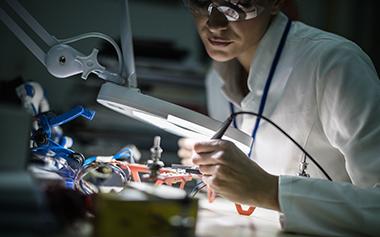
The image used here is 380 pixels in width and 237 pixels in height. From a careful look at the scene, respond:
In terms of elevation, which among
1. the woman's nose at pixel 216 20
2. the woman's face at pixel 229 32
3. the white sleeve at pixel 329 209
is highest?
the woman's nose at pixel 216 20

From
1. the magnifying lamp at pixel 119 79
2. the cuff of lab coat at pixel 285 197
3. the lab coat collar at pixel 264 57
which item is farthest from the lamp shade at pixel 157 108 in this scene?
the lab coat collar at pixel 264 57

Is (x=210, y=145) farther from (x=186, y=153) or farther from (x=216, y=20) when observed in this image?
(x=186, y=153)

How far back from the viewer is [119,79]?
1.30 m

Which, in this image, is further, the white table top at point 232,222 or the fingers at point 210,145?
the fingers at point 210,145

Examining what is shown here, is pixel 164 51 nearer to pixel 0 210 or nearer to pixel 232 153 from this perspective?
pixel 232 153

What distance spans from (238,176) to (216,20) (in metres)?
0.48

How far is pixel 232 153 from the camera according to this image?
1194 mm

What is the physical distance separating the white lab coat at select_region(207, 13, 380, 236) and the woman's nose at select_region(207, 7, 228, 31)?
0.19 meters

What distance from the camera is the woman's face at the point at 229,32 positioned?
59.1 inches

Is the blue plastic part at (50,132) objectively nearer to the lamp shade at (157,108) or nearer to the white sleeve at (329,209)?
the lamp shade at (157,108)

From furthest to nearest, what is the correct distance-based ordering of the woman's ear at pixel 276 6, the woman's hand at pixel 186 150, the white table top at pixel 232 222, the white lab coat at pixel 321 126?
the woman's hand at pixel 186 150, the woman's ear at pixel 276 6, the white lab coat at pixel 321 126, the white table top at pixel 232 222

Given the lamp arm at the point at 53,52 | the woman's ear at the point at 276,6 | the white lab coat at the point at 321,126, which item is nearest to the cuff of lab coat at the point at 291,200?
the white lab coat at the point at 321,126

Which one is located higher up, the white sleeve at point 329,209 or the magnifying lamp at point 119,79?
the magnifying lamp at point 119,79

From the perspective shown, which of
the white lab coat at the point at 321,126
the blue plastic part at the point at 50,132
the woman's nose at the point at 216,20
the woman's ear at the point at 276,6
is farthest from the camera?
the woman's ear at the point at 276,6
